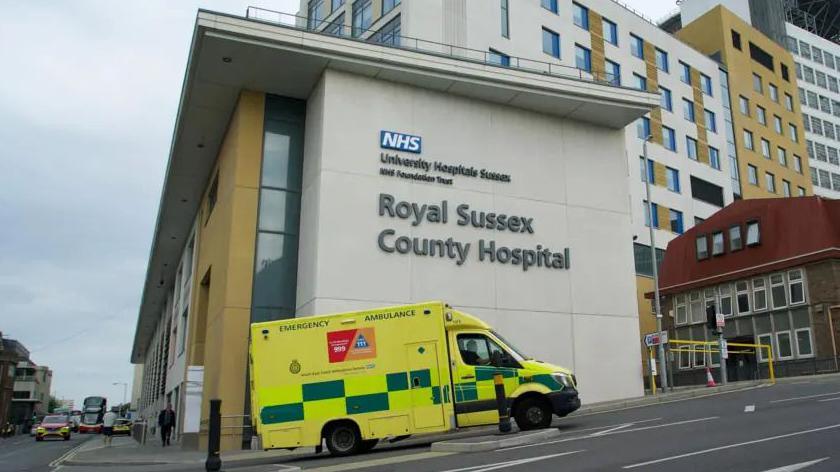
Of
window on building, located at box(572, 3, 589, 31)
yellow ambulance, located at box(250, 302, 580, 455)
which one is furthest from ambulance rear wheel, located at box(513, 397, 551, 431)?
window on building, located at box(572, 3, 589, 31)

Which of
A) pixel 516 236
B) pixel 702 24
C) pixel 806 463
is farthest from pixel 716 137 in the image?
pixel 806 463

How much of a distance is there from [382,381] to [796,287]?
91.0 ft

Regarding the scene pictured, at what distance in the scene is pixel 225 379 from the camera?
21953 mm

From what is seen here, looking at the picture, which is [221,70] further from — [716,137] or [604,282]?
[716,137]

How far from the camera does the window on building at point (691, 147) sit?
53.2 m

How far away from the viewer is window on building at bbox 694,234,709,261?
4131cm

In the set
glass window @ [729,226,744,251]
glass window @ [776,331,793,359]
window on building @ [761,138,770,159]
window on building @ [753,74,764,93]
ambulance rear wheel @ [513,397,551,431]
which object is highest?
window on building @ [753,74,764,93]

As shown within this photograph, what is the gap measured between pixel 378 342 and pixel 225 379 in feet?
28.6

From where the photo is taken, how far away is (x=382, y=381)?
15.0m

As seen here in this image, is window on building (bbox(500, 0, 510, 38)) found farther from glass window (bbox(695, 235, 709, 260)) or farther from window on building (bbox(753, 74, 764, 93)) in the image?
window on building (bbox(753, 74, 764, 93))

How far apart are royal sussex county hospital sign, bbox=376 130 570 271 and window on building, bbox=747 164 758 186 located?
39.0 m

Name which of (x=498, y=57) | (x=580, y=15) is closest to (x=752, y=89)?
(x=580, y=15)

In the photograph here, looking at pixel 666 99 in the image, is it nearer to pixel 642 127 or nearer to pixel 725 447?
pixel 642 127

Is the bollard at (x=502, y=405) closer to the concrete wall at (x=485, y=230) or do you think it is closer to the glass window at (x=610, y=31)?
the concrete wall at (x=485, y=230)
